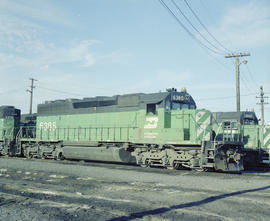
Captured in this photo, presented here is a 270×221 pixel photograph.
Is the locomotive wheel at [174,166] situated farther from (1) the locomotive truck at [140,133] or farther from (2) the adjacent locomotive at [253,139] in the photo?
(2) the adjacent locomotive at [253,139]

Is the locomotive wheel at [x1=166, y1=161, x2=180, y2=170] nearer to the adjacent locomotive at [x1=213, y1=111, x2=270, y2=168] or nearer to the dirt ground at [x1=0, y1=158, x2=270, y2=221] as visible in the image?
the dirt ground at [x1=0, y1=158, x2=270, y2=221]

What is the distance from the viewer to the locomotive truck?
1102cm

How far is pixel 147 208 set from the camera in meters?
5.16

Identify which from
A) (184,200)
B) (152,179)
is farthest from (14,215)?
(152,179)

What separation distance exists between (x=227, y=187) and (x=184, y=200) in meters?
2.13

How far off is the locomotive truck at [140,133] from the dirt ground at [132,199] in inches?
103

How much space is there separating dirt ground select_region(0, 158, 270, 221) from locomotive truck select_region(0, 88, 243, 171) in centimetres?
263

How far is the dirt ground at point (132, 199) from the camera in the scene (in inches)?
187

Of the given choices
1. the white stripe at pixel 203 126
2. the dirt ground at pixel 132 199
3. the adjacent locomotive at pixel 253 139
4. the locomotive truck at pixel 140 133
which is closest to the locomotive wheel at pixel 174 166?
the locomotive truck at pixel 140 133

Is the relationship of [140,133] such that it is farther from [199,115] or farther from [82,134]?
[82,134]

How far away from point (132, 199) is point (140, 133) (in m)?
6.44

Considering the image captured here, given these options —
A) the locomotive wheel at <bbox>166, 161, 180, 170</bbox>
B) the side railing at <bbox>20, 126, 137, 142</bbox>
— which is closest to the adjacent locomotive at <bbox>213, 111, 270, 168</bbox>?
the locomotive wheel at <bbox>166, 161, 180, 170</bbox>

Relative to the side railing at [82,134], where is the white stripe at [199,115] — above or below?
above

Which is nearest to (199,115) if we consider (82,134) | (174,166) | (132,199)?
(174,166)
